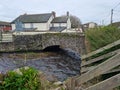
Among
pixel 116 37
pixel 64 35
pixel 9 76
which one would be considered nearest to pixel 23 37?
pixel 64 35

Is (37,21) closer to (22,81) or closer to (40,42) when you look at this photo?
(40,42)

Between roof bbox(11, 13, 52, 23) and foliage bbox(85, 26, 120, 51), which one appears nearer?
foliage bbox(85, 26, 120, 51)

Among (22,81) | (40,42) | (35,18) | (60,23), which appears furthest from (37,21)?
(22,81)

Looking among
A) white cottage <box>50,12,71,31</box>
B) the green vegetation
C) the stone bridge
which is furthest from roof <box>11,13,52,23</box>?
the green vegetation

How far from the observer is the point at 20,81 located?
6.64 metres

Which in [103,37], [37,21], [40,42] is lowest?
[40,42]

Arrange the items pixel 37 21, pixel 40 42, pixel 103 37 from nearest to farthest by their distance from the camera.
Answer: pixel 103 37, pixel 40 42, pixel 37 21

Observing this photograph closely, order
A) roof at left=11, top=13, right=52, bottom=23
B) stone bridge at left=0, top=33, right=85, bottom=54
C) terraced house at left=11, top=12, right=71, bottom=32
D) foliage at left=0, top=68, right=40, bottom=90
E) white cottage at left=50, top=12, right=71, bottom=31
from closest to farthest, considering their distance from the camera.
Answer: foliage at left=0, top=68, right=40, bottom=90 → stone bridge at left=0, top=33, right=85, bottom=54 → terraced house at left=11, top=12, right=71, bottom=32 → roof at left=11, top=13, right=52, bottom=23 → white cottage at left=50, top=12, right=71, bottom=31

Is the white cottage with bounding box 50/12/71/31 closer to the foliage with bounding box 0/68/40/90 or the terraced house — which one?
the terraced house

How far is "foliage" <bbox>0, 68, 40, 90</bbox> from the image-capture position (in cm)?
665

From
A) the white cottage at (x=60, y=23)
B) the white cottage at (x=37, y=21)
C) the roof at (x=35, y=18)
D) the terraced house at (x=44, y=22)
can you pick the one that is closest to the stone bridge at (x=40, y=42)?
the terraced house at (x=44, y=22)

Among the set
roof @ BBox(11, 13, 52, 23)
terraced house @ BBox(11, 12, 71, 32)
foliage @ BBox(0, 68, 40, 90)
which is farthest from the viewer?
roof @ BBox(11, 13, 52, 23)

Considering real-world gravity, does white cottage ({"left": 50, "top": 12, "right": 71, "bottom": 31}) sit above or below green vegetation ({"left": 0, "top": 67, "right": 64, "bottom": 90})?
above

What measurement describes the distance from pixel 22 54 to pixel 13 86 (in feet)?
60.3
